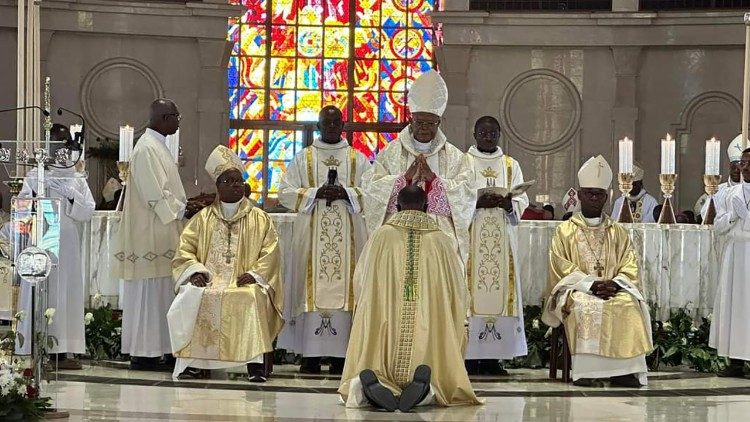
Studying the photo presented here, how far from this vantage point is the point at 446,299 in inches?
411

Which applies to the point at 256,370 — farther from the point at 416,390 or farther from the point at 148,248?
the point at 416,390

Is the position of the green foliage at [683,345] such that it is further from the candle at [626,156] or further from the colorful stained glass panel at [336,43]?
the colorful stained glass panel at [336,43]

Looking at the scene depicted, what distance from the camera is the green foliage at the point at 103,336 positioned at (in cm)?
1341

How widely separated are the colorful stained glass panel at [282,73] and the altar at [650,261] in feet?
23.9

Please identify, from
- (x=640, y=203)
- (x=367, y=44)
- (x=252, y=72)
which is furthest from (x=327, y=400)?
(x=367, y=44)

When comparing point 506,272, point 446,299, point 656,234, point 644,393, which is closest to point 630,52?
point 656,234

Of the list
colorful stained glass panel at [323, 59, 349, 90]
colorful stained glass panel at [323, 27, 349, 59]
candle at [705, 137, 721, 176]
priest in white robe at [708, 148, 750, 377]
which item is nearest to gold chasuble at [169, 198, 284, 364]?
priest in white robe at [708, 148, 750, 377]

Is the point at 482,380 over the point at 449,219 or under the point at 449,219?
under

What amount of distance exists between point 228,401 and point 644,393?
3156mm

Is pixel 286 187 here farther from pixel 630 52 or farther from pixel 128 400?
pixel 630 52

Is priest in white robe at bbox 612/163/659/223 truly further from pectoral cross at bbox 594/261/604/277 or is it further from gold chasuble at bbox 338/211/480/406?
gold chasuble at bbox 338/211/480/406

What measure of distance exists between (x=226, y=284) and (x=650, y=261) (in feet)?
13.2

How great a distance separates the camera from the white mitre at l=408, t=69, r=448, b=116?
1210cm

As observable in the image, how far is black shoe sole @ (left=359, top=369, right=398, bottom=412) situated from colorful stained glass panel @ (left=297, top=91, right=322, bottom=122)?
11123 millimetres
